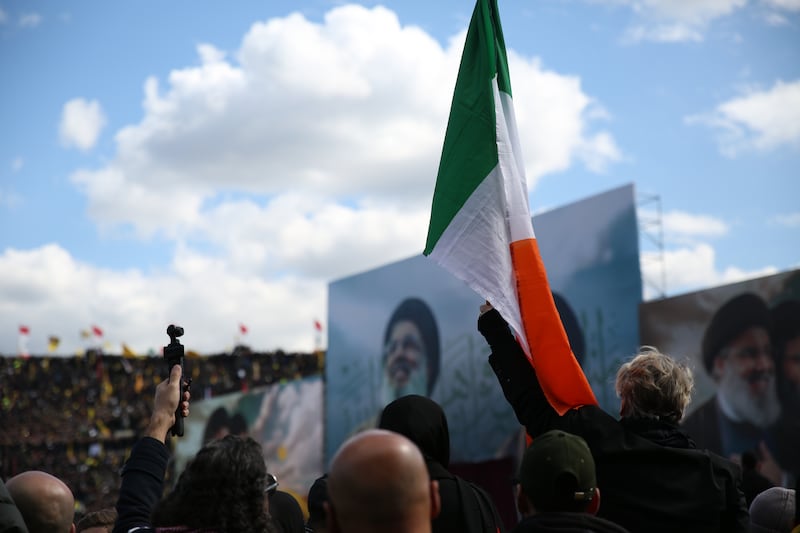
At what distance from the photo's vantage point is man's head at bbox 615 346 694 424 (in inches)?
137

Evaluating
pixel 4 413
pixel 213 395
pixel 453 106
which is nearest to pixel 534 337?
pixel 453 106

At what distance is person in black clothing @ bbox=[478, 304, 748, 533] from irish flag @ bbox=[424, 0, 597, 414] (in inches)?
12.6

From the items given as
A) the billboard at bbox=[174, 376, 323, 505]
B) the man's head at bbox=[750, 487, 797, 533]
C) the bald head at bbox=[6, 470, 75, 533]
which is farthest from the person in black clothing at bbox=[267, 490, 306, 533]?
the billboard at bbox=[174, 376, 323, 505]

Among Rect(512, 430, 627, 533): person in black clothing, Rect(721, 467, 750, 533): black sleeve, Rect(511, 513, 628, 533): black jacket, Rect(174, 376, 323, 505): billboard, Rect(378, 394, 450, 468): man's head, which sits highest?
Rect(378, 394, 450, 468): man's head

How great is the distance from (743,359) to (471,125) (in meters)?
8.38

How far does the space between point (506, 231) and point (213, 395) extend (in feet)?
85.6

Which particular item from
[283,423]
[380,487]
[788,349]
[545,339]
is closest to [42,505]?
[380,487]

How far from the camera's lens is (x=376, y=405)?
20203 mm

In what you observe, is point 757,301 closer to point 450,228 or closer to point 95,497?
point 450,228

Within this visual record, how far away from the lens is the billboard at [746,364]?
450 inches

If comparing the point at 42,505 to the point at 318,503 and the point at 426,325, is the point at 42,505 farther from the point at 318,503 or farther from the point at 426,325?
the point at 426,325

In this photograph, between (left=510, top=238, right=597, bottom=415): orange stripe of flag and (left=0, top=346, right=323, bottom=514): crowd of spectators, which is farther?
(left=0, top=346, right=323, bottom=514): crowd of spectators

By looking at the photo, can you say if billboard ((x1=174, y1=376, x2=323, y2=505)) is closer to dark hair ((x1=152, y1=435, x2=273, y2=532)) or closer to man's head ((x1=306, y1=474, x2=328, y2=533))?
man's head ((x1=306, y1=474, x2=328, y2=533))

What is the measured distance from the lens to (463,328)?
701 inches
